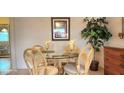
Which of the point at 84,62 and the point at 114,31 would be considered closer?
the point at 84,62

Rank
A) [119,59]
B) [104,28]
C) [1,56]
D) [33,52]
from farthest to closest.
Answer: [1,56] < [104,28] < [119,59] < [33,52]

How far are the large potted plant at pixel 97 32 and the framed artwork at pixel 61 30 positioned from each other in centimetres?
68

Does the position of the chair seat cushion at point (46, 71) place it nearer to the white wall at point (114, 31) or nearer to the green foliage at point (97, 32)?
the white wall at point (114, 31)

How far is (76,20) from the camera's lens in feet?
20.3

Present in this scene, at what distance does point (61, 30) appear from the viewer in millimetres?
6215

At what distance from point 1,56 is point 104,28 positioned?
3.98 metres

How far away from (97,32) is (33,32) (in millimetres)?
1996

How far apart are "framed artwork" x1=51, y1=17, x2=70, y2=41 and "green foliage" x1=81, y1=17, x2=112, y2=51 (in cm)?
68

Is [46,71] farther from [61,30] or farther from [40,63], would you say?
[61,30]

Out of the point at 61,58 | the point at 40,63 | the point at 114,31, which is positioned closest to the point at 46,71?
the point at 40,63

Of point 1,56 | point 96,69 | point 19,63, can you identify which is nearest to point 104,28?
point 96,69

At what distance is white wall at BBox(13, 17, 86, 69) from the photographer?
607 centimetres

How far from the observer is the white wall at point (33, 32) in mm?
6070
